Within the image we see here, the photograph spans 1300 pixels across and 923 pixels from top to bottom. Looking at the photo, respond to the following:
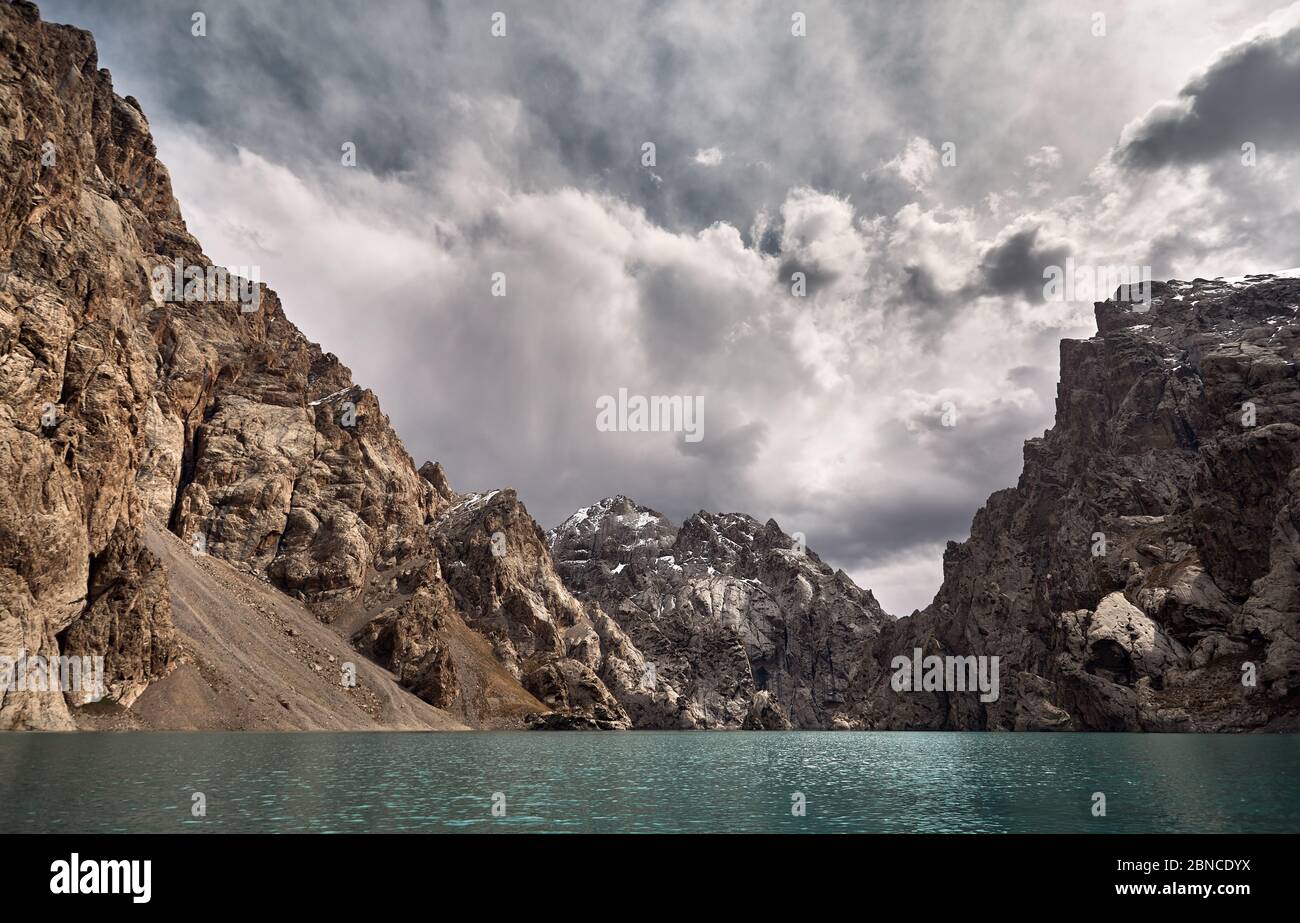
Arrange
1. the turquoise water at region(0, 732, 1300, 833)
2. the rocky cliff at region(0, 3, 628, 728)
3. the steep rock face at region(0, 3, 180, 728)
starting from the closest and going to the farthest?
the turquoise water at region(0, 732, 1300, 833) → the steep rock face at region(0, 3, 180, 728) → the rocky cliff at region(0, 3, 628, 728)

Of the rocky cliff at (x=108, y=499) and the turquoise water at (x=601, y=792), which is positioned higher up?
the rocky cliff at (x=108, y=499)

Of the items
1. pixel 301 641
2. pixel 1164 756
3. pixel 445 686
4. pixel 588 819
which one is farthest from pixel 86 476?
pixel 1164 756

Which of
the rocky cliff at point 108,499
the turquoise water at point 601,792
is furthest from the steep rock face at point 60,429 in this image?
the turquoise water at point 601,792

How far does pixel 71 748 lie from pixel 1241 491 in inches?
9007

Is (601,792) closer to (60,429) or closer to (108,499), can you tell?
(60,429)

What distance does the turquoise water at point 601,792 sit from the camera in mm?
32281

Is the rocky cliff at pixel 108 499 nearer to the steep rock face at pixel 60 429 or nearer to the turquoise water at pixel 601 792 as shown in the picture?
the steep rock face at pixel 60 429

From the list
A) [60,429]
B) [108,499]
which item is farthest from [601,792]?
[108,499]

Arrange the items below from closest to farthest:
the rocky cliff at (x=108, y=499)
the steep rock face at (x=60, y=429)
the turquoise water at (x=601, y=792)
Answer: the turquoise water at (x=601, y=792), the steep rock face at (x=60, y=429), the rocky cliff at (x=108, y=499)

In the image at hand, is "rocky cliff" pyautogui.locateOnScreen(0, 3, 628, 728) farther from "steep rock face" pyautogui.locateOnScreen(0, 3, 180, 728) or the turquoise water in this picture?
the turquoise water

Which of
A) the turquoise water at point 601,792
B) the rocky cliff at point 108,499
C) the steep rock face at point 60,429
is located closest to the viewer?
the turquoise water at point 601,792

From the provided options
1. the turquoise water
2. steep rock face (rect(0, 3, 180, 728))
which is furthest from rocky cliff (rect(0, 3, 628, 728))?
the turquoise water

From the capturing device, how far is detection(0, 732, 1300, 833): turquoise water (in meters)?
32.3

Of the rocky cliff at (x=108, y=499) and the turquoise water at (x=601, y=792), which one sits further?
the rocky cliff at (x=108, y=499)
